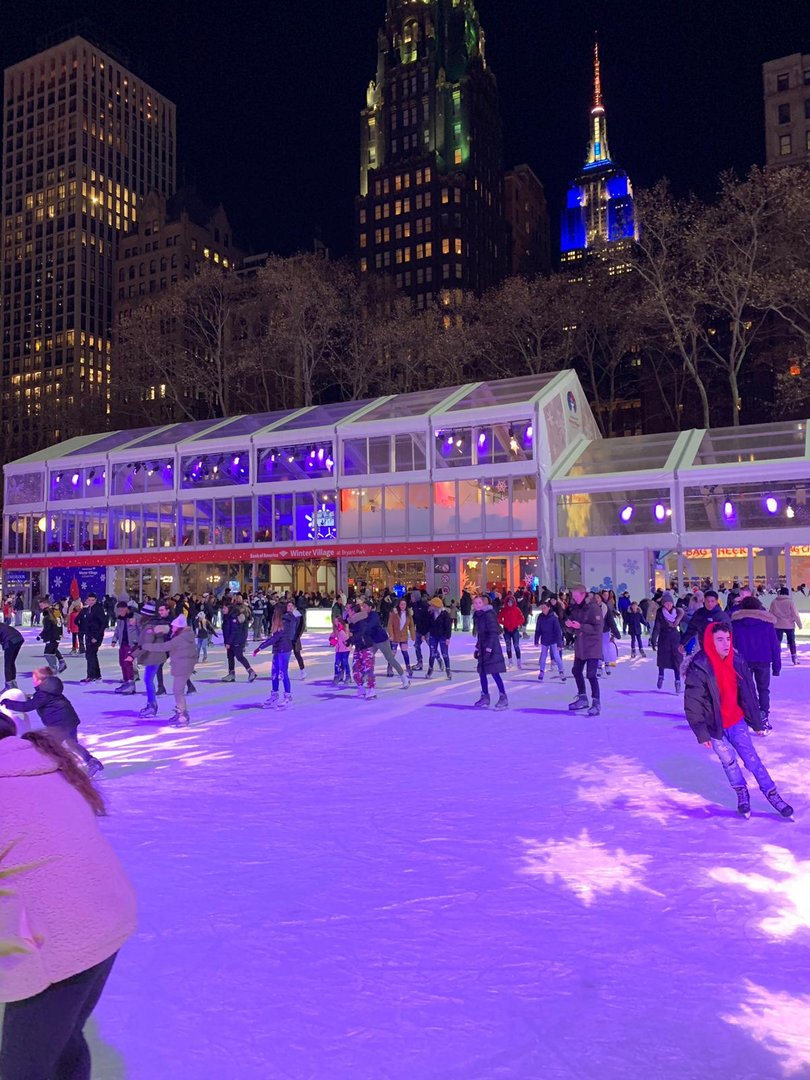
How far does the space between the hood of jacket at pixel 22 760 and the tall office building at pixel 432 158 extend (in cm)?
9787

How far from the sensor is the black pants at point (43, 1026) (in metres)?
1.76

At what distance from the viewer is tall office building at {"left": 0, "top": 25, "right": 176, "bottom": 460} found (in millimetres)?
114062

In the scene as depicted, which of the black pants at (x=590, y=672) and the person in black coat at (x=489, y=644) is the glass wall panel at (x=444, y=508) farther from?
the black pants at (x=590, y=672)

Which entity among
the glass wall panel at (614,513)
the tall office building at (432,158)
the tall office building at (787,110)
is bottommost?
the glass wall panel at (614,513)

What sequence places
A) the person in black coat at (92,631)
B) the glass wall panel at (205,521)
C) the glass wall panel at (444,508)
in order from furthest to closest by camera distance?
1. the glass wall panel at (205,521)
2. the glass wall panel at (444,508)
3. the person in black coat at (92,631)

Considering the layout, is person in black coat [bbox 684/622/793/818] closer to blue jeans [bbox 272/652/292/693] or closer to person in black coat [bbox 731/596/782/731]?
person in black coat [bbox 731/596/782/731]

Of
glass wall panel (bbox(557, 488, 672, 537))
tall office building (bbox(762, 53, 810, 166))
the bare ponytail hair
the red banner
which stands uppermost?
tall office building (bbox(762, 53, 810, 166))

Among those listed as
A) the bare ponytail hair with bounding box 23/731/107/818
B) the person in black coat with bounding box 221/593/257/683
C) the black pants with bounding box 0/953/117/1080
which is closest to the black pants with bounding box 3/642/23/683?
the person in black coat with bounding box 221/593/257/683

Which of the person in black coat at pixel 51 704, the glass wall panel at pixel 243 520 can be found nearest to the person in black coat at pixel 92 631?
the person in black coat at pixel 51 704

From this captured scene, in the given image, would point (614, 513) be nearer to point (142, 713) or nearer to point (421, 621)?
point (421, 621)

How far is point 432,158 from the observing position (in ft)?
332

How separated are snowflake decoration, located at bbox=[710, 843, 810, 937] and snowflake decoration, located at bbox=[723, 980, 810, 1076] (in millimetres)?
668

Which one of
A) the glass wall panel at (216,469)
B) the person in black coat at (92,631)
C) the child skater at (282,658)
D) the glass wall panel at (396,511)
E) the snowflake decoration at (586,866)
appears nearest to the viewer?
the snowflake decoration at (586,866)

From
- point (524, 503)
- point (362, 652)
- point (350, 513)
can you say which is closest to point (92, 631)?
point (362, 652)
